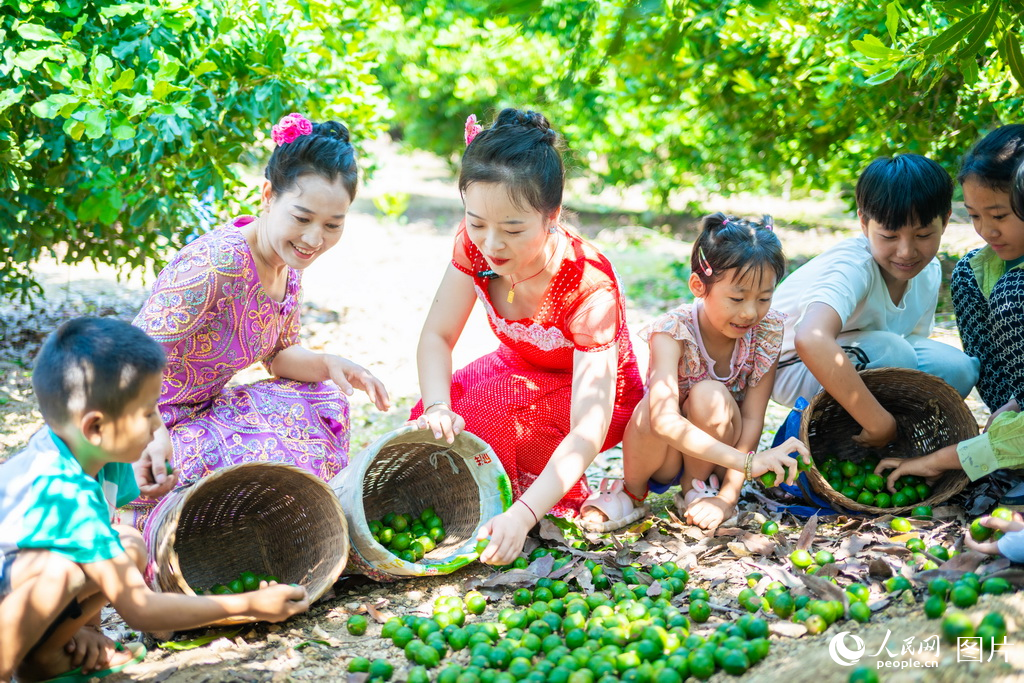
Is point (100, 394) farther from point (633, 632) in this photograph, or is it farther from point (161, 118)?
point (161, 118)

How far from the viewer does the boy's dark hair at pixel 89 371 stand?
2.23 meters

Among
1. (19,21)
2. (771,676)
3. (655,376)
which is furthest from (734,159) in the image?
(771,676)

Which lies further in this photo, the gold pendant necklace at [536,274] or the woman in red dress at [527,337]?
the gold pendant necklace at [536,274]

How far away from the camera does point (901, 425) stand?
154 inches

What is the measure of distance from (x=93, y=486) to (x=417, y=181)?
14750mm

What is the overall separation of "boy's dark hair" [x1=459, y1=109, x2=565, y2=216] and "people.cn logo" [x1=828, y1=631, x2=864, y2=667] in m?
1.67

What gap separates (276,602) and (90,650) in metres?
0.52

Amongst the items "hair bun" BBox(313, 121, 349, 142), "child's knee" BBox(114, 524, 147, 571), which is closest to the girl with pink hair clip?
"hair bun" BBox(313, 121, 349, 142)

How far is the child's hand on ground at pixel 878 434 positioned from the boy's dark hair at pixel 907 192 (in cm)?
80

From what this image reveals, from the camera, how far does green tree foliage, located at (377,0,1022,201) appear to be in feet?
9.95

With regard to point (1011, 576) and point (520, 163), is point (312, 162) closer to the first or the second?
point (520, 163)

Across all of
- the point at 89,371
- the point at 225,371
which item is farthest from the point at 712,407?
the point at 89,371

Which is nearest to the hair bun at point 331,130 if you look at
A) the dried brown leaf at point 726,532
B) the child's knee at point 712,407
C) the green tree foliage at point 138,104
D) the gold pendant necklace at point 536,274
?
the gold pendant necklace at point 536,274

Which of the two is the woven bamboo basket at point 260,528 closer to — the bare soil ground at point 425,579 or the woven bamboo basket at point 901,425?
the bare soil ground at point 425,579
